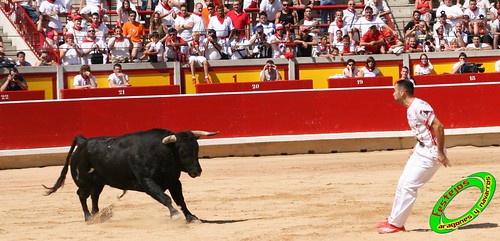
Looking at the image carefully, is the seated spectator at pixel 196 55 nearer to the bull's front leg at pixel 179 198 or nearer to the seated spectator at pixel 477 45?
the seated spectator at pixel 477 45

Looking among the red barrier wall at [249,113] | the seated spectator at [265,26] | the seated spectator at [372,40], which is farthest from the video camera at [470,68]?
the seated spectator at [265,26]

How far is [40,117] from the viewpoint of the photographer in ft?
58.0

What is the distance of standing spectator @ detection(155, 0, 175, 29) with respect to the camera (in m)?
19.7

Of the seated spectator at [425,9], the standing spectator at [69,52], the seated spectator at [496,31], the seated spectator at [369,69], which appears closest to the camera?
the standing spectator at [69,52]

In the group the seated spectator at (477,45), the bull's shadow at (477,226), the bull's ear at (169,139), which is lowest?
the bull's shadow at (477,226)

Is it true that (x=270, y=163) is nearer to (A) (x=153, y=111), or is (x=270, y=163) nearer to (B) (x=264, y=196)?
(A) (x=153, y=111)

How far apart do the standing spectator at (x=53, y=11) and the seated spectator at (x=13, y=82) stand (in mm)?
1891

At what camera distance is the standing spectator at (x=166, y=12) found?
19.7 meters

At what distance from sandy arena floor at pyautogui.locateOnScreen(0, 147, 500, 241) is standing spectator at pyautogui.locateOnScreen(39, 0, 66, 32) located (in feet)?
11.5

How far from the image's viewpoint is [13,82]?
17.8m

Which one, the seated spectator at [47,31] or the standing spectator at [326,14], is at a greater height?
the standing spectator at [326,14]

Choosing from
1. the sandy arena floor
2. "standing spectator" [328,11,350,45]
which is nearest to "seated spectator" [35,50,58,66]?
the sandy arena floor

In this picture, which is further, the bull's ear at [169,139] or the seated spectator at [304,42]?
the seated spectator at [304,42]

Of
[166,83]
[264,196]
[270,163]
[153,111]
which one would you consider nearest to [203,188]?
[264,196]
